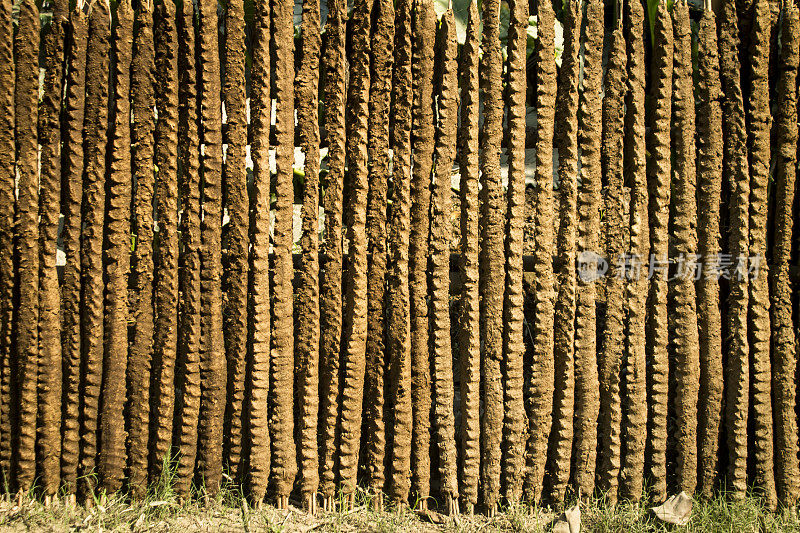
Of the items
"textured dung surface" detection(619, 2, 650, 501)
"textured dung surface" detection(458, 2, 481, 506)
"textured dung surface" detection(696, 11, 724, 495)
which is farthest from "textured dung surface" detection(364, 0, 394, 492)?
"textured dung surface" detection(696, 11, 724, 495)

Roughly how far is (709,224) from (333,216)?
6.09 feet

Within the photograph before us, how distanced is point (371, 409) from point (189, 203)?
1345mm

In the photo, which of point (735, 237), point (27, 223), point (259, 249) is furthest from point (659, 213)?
point (27, 223)

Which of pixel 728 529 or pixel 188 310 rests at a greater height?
pixel 188 310

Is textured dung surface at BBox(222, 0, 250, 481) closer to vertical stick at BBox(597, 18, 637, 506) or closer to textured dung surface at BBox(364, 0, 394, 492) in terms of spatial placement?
textured dung surface at BBox(364, 0, 394, 492)

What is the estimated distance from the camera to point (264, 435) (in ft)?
9.01

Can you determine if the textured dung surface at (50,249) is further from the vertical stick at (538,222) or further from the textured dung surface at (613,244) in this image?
the textured dung surface at (613,244)

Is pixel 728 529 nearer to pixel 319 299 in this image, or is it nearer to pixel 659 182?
pixel 659 182

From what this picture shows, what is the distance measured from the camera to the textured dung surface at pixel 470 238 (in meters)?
2.72

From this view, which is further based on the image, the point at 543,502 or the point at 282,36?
the point at 543,502

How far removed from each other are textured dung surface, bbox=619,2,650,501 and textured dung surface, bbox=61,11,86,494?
242 cm

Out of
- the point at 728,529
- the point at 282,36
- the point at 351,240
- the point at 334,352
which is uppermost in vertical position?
the point at 282,36

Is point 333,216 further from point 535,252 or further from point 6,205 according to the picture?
point 6,205

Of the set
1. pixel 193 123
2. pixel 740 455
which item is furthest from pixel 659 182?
pixel 193 123
